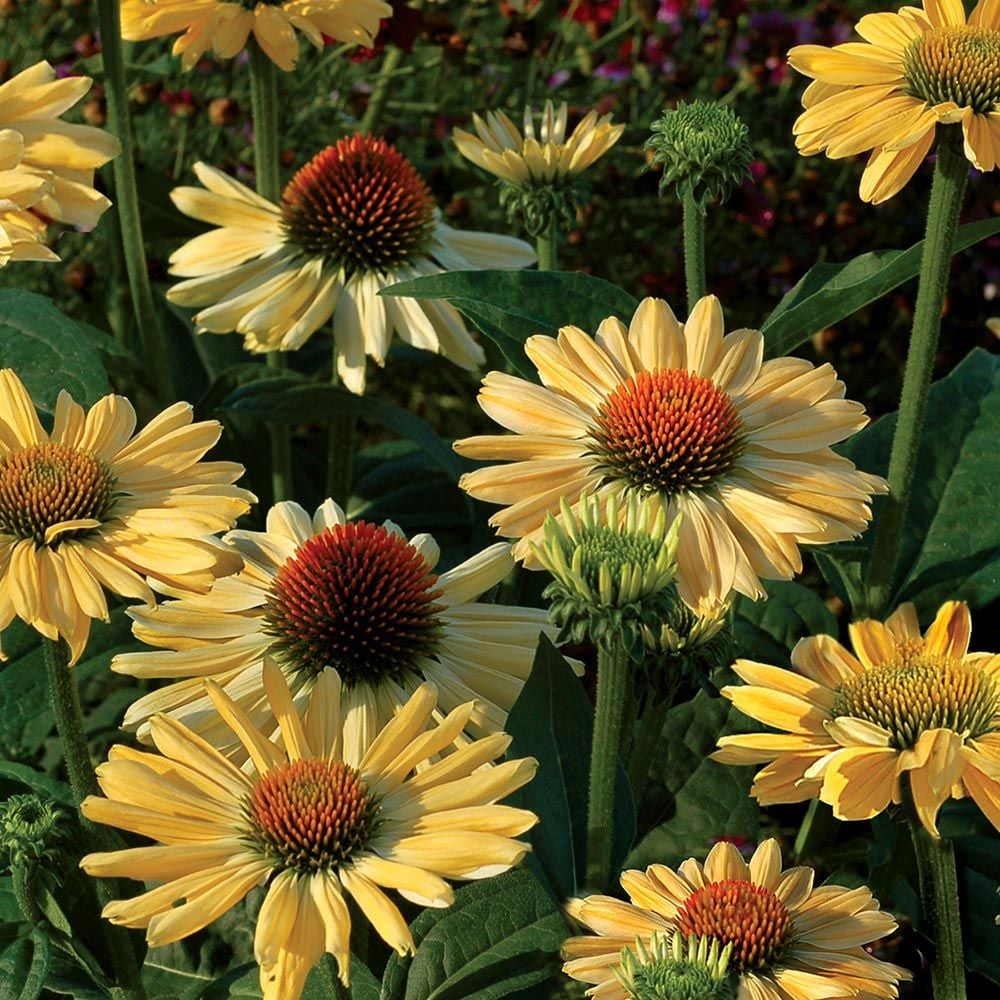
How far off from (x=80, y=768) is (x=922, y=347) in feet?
2.28

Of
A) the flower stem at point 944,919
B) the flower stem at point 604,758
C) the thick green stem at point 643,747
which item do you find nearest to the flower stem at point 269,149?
the thick green stem at point 643,747

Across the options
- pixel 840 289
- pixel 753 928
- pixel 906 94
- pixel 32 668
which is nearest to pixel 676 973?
pixel 753 928

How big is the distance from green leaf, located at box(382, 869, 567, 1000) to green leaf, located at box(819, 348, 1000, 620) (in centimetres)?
44

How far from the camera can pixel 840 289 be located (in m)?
1.21

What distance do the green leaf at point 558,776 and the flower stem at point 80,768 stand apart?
27 centimetres

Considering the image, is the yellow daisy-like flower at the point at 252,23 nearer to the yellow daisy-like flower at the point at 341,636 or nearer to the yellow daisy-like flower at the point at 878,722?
the yellow daisy-like flower at the point at 341,636

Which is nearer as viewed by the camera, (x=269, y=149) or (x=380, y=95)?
(x=269, y=149)

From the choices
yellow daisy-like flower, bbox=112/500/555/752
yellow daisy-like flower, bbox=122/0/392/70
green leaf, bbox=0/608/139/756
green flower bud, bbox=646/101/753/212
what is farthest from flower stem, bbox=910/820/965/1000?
yellow daisy-like flower, bbox=122/0/392/70

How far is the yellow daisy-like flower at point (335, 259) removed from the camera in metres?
1.60

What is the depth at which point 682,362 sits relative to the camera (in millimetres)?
1162

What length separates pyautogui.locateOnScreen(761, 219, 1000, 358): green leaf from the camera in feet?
4.01

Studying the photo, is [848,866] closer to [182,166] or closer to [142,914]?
[142,914]

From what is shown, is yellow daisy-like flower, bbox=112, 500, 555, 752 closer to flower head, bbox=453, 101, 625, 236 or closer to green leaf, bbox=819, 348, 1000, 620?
green leaf, bbox=819, 348, 1000, 620

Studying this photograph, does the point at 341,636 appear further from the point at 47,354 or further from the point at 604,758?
the point at 47,354
